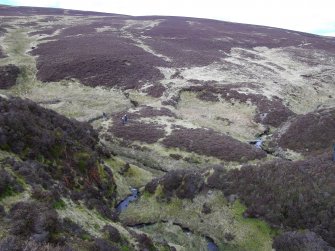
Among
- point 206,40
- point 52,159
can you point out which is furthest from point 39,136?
point 206,40

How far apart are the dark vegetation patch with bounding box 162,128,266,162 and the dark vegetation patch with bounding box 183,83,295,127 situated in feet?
43.2

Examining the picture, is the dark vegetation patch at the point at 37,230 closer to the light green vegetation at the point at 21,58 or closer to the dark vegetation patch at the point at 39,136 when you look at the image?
the dark vegetation patch at the point at 39,136

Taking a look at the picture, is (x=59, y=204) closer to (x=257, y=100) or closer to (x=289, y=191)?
(x=289, y=191)

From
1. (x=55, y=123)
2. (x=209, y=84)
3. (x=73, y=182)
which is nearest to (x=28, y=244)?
(x=73, y=182)

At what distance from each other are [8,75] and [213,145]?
4429 centimetres

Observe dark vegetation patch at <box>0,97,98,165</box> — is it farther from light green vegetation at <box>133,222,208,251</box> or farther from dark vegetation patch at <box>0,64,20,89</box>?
dark vegetation patch at <box>0,64,20,89</box>

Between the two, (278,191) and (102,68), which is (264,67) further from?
(278,191)

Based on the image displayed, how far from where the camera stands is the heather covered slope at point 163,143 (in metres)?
22.5

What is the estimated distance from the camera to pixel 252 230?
25656mm

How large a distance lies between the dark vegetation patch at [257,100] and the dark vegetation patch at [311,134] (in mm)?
5702

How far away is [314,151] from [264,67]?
172 ft

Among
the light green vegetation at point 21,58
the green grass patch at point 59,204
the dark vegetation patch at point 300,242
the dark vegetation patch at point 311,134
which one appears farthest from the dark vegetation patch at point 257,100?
the green grass patch at point 59,204

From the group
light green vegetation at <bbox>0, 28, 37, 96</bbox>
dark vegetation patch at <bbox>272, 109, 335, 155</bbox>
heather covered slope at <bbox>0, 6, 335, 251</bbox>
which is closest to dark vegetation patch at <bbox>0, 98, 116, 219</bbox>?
heather covered slope at <bbox>0, 6, 335, 251</bbox>

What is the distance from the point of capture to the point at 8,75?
6812 centimetres
